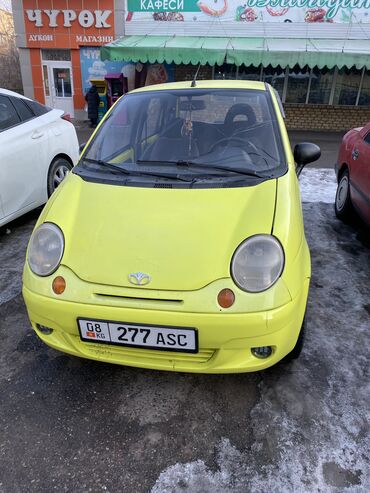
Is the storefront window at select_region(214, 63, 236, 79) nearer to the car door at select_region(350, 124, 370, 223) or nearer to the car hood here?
the car door at select_region(350, 124, 370, 223)

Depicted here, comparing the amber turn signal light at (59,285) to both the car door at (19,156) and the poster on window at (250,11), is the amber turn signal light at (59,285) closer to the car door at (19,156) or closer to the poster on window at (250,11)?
the car door at (19,156)

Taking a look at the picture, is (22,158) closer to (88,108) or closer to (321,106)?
(88,108)

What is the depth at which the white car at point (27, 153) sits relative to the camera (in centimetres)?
416

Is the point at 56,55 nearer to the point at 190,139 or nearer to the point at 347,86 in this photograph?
the point at 347,86

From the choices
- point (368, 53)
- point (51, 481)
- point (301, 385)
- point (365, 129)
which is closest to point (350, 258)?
point (365, 129)

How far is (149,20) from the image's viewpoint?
13.1 metres

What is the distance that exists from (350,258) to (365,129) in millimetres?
1675

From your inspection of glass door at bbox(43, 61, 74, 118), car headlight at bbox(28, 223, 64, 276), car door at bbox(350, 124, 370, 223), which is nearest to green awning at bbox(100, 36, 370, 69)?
glass door at bbox(43, 61, 74, 118)

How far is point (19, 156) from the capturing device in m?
4.29

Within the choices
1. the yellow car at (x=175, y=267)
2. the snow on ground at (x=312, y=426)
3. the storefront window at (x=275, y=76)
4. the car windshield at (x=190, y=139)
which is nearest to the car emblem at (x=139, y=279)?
the yellow car at (x=175, y=267)

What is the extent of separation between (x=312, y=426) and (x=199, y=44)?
38.7 feet

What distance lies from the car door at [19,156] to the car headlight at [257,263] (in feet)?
9.82

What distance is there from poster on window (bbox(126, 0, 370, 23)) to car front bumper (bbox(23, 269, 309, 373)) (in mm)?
12943

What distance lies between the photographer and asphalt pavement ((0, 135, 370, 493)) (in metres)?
1.85
